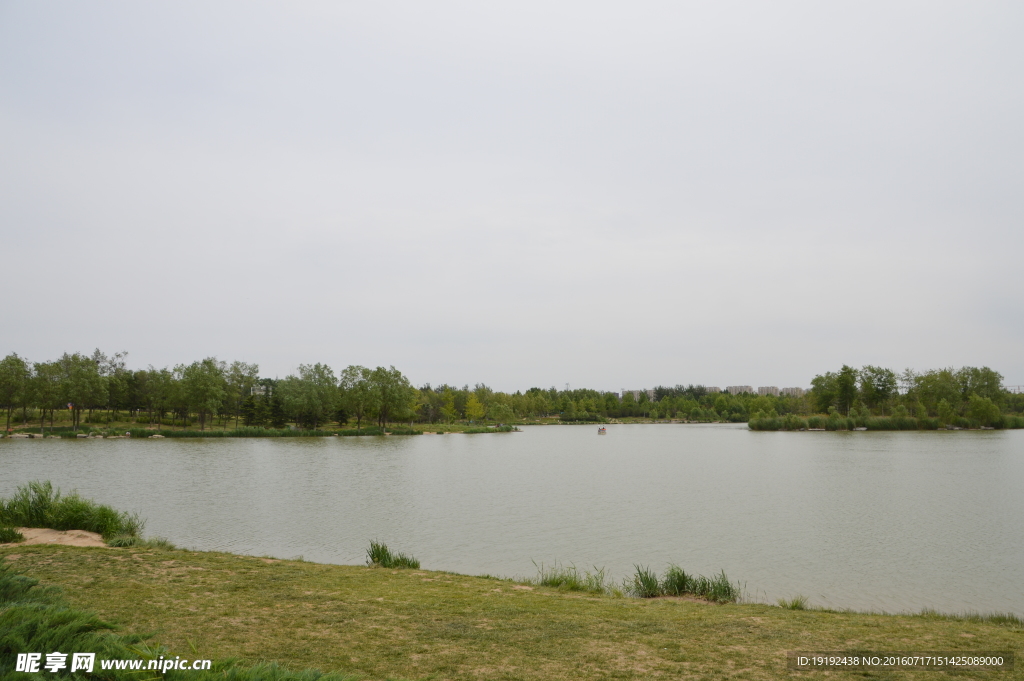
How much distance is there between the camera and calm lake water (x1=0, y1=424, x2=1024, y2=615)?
1292 centimetres

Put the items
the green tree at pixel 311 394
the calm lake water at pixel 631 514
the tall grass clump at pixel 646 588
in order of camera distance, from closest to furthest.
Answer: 1. the tall grass clump at pixel 646 588
2. the calm lake water at pixel 631 514
3. the green tree at pixel 311 394

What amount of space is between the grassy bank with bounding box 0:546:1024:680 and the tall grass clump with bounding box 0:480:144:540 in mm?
3666

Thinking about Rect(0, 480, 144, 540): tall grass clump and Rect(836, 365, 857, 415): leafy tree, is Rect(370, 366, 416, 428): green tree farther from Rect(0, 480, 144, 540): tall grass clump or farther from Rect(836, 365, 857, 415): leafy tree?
Rect(836, 365, 857, 415): leafy tree

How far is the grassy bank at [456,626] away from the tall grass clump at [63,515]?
367 centimetres

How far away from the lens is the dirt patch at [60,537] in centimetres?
1218

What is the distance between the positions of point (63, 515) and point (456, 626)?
12.2 metres

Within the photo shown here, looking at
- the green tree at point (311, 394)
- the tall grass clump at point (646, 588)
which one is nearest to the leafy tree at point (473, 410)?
the green tree at point (311, 394)

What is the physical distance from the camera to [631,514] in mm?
19766

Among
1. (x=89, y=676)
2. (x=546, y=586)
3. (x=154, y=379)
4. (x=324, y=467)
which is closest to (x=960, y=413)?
(x=324, y=467)

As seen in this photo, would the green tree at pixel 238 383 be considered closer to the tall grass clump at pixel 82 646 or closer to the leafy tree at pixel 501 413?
the leafy tree at pixel 501 413

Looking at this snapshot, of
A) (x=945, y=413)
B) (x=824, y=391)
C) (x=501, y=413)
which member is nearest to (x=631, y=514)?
(x=501, y=413)

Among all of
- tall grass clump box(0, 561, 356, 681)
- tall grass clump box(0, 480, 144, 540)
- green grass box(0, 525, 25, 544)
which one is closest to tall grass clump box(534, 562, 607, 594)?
tall grass clump box(0, 561, 356, 681)

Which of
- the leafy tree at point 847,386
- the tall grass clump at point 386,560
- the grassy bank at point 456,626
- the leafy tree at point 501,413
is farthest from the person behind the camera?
the leafy tree at point 501,413

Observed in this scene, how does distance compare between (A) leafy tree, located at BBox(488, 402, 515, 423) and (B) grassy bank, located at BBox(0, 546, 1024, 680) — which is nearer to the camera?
(B) grassy bank, located at BBox(0, 546, 1024, 680)
